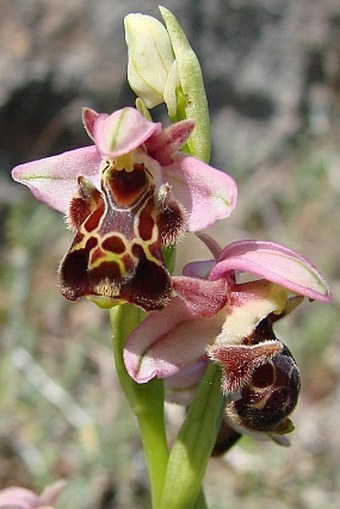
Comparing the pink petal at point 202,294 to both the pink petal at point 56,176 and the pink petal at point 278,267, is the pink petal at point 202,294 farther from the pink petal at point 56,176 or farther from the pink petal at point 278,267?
the pink petal at point 56,176

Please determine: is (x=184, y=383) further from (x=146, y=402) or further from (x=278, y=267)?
(x=278, y=267)

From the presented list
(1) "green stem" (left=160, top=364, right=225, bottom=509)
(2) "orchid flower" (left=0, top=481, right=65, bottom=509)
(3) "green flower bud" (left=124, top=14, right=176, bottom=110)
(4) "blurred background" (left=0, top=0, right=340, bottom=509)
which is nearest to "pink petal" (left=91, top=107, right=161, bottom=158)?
(3) "green flower bud" (left=124, top=14, right=176, bottom=110)

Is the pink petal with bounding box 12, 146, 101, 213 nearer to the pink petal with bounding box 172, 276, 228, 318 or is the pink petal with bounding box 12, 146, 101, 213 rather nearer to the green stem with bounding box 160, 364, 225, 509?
the pink petal with bounding box 172, 276, 228, 318

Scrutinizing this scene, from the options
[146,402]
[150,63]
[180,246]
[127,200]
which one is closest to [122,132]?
[127,200]

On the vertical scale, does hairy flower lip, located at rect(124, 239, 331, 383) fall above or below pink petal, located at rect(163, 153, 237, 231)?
below

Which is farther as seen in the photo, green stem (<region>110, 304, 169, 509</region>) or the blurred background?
the blurred background

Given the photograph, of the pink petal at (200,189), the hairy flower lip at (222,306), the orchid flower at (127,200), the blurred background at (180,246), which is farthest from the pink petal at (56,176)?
the blurred background at (180,246)

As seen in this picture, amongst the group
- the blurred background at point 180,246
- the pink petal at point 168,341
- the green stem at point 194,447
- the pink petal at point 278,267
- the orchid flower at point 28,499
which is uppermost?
the pink petal at point 278,267
